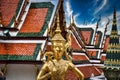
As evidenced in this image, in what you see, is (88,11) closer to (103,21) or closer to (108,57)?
(103,21)

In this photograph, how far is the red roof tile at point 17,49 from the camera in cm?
573

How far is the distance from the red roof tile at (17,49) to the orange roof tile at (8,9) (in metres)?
0.44

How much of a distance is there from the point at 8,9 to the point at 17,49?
38.5 inches

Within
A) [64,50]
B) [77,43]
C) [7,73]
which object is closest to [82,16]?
[77,43]

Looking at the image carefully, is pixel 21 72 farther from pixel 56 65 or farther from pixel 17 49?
pixel 56 65

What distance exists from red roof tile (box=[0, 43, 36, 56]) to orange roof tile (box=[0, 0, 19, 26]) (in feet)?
1.44

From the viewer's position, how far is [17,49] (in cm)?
584

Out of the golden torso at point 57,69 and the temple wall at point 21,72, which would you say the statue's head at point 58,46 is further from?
the temple wall at point 21,72

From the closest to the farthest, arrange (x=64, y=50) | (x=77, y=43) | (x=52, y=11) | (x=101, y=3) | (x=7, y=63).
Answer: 1. (x=64, y=50)
2. (x=7, y=63)
3. (x=52, y=11)
4. (x=77, y=43)
5. (x=101, y=3)

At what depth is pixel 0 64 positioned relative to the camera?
5789 mm

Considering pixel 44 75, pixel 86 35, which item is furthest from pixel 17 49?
pixel 86 35

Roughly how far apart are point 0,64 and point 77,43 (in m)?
3.90

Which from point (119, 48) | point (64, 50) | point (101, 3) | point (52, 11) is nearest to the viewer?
point (64, 50)

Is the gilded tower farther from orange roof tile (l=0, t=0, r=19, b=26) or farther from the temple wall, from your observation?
orange roof tile (l=0, t=0, r=19, b=26)
